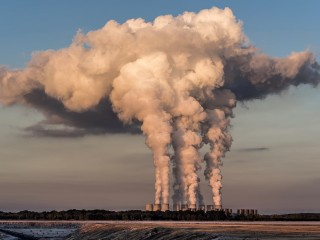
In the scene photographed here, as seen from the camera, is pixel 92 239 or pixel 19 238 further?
pixel 19 238

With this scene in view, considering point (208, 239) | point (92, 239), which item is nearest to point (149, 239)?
point (208, 239)

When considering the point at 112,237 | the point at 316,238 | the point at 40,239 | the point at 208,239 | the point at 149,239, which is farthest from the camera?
the point at 40,239

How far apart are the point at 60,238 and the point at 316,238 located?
79727 mm

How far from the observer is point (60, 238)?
13125 centimetres

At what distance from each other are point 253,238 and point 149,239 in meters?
20.3

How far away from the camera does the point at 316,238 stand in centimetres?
5984

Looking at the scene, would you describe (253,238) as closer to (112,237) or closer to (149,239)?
(149,239)

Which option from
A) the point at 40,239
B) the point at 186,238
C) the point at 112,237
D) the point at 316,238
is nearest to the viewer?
the point at 316,238

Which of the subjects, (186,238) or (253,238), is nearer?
(253,238)

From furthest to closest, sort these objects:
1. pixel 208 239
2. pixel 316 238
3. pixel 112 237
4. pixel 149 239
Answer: pixel 112 237 < pixel 149 239 < pixel 208 239 < pixel 316 238

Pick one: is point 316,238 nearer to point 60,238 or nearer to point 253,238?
point 253,238

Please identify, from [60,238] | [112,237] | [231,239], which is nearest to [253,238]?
[231,239]

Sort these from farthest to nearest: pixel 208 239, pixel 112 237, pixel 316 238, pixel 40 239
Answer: pixel 40 239, pixel 112 237, pixel 208 239, pixel 316 238

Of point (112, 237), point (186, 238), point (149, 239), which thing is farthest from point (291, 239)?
point (112, 237)
